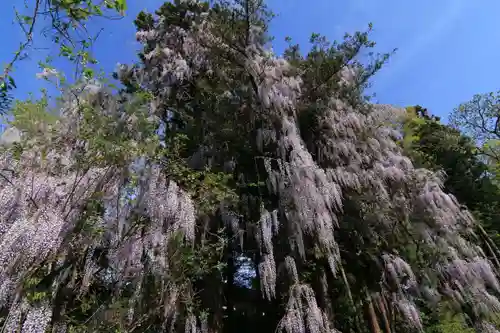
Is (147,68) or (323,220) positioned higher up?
(147,68)

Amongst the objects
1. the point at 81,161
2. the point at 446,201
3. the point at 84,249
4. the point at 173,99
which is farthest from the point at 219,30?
the point at 446,201

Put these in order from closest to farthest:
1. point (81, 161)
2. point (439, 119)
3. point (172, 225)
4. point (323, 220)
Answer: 1. point (81, 161)
2. point (172, 225)
3. point (323, 220)
4. point (439, 119)

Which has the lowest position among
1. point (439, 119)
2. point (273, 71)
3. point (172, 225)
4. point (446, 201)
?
point (172, 225)

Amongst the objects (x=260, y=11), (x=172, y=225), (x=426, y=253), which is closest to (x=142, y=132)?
(x=172, y=225)

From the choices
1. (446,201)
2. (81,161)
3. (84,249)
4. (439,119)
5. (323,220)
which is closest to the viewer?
(84,249)

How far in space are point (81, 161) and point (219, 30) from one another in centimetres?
437

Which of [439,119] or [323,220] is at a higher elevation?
[439,119]

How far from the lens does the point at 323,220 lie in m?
6.61

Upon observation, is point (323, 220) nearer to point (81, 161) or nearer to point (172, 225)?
point (172, 225)

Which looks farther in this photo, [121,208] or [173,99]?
[173,99]

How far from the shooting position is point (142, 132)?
6.05 metres

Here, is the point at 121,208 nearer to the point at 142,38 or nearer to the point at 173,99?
the point at 173,99

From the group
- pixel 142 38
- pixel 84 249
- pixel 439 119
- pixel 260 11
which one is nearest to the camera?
pixel 84 249

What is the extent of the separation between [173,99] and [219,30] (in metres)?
2.17
